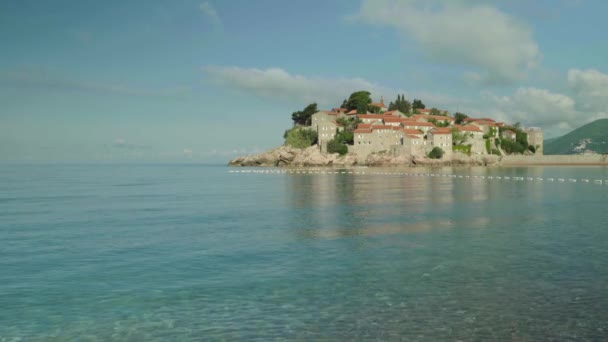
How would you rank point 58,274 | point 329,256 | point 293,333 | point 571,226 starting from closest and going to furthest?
point 293,333 < point 58,274 < point 329,256 < point 571,226

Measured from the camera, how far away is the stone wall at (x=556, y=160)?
125 m

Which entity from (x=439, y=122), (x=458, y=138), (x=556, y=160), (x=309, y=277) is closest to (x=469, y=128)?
(x=458, y=138)

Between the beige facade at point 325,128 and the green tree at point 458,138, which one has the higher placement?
the beige facade at point 325,128

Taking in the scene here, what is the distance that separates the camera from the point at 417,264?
46.6 feet

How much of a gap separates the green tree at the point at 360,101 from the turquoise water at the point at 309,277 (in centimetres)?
10179

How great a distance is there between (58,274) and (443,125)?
12365 cm

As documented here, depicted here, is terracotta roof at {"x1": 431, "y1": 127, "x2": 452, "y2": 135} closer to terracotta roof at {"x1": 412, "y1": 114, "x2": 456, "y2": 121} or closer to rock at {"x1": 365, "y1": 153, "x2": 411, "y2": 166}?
rock at {"x1": 365, "y1": 153, "x2": 411, "y2": 166}

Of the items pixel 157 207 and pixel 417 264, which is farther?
pixel 157 207

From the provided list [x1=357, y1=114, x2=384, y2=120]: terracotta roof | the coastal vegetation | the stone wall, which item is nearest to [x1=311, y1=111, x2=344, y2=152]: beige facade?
[x1=357, y1=114, x2=384, y2=120]: terracotta roof

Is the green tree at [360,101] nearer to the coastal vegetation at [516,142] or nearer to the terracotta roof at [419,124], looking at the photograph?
the terracotta roof at [419,124]

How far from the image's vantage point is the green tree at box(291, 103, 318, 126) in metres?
131

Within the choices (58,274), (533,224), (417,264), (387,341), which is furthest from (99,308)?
(533,224)

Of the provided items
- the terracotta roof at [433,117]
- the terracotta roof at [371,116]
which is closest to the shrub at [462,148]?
the terracotta roof at [433,117]

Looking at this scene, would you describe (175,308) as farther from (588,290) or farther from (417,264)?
(588,290)
